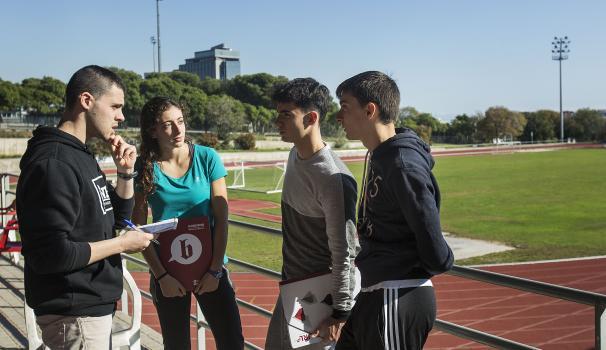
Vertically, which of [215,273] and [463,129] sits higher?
[463,129]

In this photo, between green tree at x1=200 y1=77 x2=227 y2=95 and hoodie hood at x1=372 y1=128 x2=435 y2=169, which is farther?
green tree at x1=200 y1=77 x2=227 y2=95

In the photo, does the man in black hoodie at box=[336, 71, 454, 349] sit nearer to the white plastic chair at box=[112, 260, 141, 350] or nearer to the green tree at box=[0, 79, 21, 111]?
the white plastic chair at box=[112, 260, 141, 350]

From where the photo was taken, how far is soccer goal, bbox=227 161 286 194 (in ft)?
72.2

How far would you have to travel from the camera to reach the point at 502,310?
23.9ft

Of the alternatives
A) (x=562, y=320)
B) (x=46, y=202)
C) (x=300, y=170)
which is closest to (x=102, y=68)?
(x=46, y=202)

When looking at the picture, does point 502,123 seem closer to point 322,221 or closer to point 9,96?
point 9,96

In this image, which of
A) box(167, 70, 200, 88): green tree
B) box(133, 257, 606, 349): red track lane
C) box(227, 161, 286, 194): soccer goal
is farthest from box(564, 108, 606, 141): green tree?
box(133, 257, 606, 349): red track lane

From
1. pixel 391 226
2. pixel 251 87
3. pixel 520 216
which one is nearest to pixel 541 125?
pixel 251 87

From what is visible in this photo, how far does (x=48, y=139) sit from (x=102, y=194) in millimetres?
253

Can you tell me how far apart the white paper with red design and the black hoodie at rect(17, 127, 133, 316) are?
63 cm

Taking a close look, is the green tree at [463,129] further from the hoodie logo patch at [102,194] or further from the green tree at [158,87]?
the hoodie logo patch at [102,194]

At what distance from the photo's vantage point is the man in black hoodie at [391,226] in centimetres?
176

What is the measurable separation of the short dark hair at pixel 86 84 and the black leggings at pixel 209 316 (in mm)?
979

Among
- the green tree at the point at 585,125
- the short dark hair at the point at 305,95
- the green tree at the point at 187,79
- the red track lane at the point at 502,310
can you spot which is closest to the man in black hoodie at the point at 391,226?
the short dark hair at the point at 305,95
